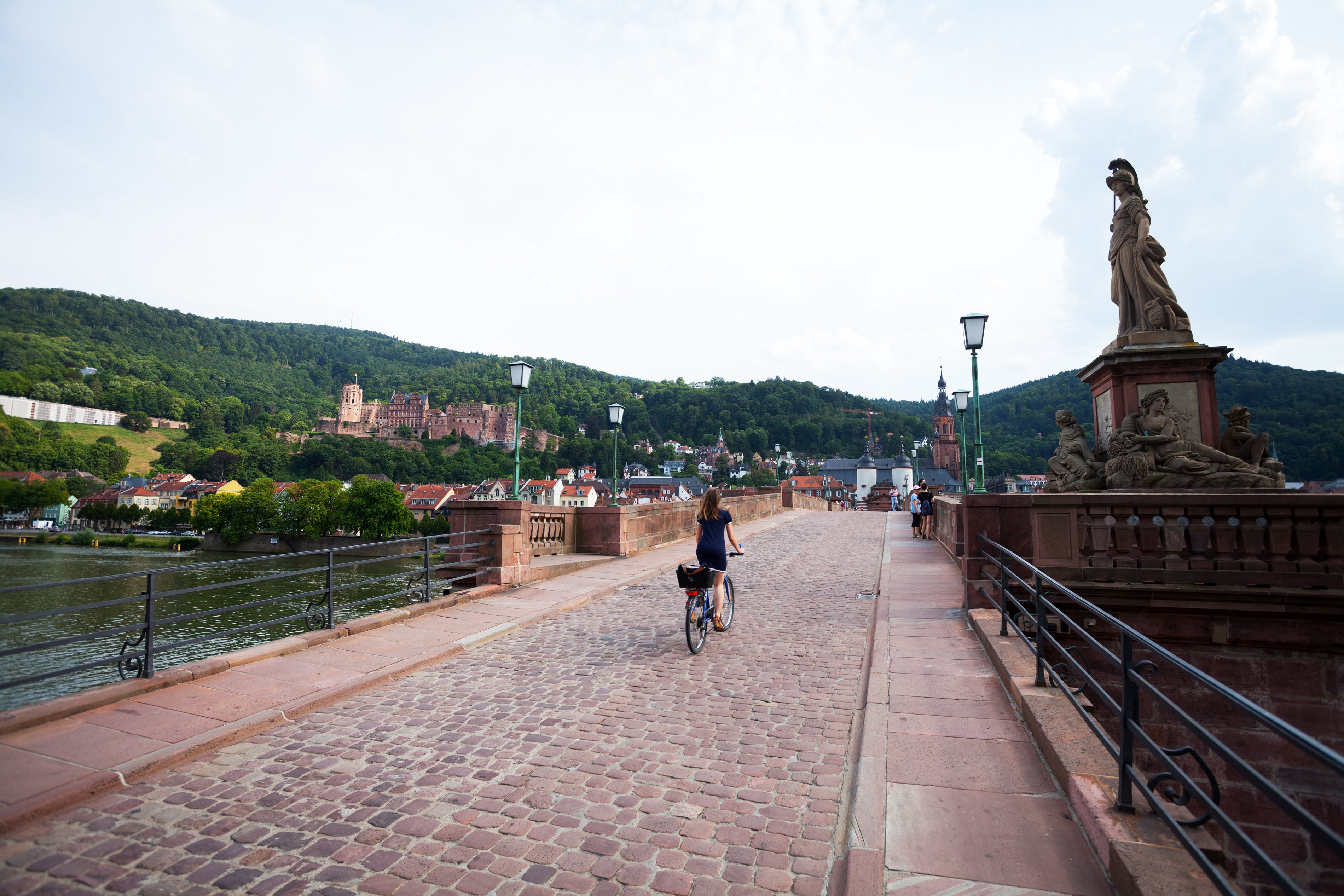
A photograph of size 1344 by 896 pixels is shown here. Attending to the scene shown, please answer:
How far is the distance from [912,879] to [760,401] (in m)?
151

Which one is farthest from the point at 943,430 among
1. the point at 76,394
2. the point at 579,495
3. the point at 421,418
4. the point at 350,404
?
the point at 76,394

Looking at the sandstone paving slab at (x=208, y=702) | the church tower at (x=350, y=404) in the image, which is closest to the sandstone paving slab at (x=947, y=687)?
the sandstone paving slab at (x=208, y=702)

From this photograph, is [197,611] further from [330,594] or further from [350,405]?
[350,405]

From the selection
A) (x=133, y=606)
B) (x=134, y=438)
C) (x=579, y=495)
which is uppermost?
(x=134, y=438)

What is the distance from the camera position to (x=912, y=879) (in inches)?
111

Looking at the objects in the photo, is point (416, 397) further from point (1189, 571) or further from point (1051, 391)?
point (1189, 571)

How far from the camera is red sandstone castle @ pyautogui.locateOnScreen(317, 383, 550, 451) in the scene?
16438cm

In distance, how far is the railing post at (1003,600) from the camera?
643cm

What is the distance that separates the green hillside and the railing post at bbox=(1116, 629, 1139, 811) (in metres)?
94.2

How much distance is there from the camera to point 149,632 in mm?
5438

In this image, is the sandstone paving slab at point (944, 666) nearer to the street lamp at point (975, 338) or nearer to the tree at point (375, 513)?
the street lamp at point (975, 338)

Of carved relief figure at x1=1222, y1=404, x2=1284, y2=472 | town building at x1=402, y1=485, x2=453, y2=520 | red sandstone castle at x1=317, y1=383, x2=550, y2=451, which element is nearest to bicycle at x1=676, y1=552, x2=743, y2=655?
carved relief figure at x1=1222, y1=404, x2=1284, y2=472

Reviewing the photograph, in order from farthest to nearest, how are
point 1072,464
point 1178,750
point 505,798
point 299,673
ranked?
point 1072,464 < point 299,673 < point 505,798 < point 1178,750

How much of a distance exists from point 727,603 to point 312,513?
2874 inches
